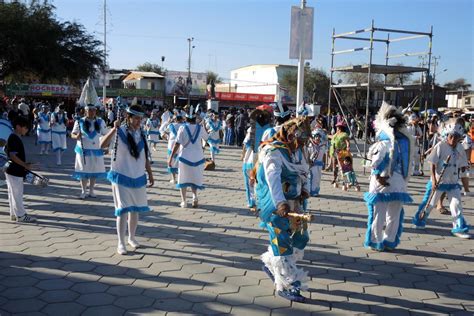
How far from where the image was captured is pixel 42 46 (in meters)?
28.9

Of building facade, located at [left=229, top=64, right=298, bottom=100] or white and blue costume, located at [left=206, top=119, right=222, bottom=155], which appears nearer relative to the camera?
white and blue costume, located at [left=206, top=119, right=222, bottom=155]

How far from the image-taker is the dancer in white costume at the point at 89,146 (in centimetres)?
850

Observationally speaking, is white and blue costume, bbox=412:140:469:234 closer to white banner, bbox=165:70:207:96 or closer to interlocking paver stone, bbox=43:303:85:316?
interlocking paver stone, bbox=43:303:85:316

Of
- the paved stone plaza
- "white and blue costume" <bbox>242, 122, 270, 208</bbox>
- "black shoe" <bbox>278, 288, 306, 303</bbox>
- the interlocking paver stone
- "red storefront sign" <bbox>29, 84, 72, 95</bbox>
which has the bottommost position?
the interlocking paver stone

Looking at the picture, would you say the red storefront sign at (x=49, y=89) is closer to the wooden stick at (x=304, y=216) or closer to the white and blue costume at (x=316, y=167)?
the white and blue costume at (x=316, y=167)

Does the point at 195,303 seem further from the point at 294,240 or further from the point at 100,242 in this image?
the point at 100,242

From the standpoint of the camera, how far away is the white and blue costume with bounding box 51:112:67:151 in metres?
14.1

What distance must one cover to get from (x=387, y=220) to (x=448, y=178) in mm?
1738

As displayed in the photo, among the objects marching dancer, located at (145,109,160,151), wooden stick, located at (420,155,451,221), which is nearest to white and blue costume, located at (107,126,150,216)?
wooden stick, located at (420,155,451,221)

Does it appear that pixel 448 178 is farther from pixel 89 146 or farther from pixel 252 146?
pixel 89 146

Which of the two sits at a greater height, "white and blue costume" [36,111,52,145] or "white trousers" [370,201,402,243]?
"white and blue costume" [36,111,52,145]

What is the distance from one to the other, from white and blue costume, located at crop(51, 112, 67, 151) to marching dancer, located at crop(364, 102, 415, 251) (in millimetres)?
10956

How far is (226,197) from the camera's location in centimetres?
959

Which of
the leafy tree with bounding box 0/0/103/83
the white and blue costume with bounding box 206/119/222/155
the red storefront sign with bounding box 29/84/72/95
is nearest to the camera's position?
the white and blue costume with bounding box 206/119/222/155
